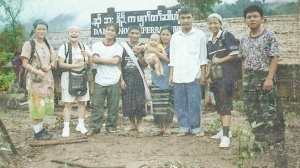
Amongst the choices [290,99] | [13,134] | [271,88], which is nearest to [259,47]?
[271,88]

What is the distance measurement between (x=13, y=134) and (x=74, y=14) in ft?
6.60

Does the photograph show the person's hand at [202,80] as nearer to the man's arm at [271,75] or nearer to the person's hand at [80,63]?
the man's arm at [271,75]

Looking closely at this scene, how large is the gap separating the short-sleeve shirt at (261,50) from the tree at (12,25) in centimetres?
324

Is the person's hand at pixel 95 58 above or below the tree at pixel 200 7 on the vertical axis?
below

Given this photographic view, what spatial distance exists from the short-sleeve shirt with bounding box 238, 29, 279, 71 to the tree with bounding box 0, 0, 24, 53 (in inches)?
127

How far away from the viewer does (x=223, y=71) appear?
14.5ft

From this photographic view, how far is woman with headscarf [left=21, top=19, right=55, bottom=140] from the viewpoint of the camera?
178 inches

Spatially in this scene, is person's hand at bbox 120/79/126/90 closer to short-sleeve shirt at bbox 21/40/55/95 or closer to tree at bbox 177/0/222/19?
short-sleeve shirt at bbox 21/40/55/95

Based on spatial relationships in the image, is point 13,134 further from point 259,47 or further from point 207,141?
point 259,47

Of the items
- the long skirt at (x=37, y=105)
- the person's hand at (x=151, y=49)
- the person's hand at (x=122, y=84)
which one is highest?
the person's hand at (x=151, y=49)

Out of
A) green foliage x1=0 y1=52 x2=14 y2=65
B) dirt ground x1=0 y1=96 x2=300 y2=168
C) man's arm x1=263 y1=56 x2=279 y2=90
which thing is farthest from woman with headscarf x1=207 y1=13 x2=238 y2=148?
green foliage x1=0 y1=52 x2=14 y2=65

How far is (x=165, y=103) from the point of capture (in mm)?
4930

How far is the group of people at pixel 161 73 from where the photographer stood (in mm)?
4371

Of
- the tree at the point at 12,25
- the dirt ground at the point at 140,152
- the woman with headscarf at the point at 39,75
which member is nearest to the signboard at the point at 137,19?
the tree at the point at 12,25
